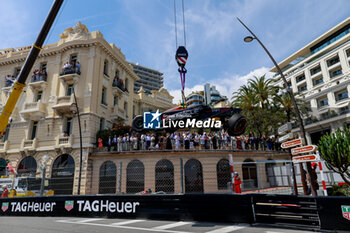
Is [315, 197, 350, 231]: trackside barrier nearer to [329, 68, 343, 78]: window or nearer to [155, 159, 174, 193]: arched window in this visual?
[155, 159, 174, 193]: arched window

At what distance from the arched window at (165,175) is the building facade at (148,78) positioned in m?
80.3

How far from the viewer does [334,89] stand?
37906mm

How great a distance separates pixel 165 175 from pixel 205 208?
42.0 ft

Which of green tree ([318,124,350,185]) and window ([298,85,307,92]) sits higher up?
window ([298,85,307,92])

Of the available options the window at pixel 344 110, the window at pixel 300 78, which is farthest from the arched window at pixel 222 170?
the window at pixel 300 78

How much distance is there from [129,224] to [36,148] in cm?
2034

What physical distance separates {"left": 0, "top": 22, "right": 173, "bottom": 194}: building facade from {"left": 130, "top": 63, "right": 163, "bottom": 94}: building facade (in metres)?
71.0

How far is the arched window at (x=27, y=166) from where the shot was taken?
2217cm

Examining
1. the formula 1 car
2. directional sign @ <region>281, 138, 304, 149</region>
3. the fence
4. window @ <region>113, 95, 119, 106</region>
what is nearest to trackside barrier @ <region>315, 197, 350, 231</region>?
directional sign @ <region>281, 138, 304, 149</region>

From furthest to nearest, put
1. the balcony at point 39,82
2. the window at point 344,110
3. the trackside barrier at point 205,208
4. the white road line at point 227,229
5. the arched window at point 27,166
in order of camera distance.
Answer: the window at point 344,110, the balcony at point 39,82, the arched window at point 27,166, the white road line at point 227,229, the trackside barrier at point 205,208

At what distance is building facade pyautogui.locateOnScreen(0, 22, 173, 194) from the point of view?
71.2 ft

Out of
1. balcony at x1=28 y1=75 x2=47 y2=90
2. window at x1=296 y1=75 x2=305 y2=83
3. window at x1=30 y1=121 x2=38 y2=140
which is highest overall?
window at x1=296 y1=75 x2=305 y2=83

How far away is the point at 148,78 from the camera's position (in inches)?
4008

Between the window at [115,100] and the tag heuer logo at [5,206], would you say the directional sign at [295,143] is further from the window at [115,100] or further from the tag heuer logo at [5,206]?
the window at [115,100]
